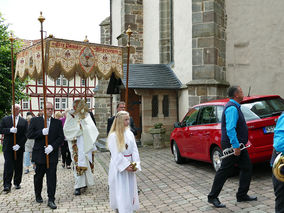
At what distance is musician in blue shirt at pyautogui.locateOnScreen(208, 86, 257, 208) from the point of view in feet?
15.9

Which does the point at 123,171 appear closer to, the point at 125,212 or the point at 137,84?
the point at 125,212

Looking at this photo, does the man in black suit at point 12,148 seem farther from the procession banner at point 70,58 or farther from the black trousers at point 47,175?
the black trousers at point 47,175

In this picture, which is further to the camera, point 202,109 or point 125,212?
point 202,109

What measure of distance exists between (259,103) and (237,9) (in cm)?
637

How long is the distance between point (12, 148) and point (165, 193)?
3.52 metres

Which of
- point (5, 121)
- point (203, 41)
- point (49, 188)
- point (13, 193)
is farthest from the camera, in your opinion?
point (203, 41)

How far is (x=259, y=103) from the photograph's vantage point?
6.72m

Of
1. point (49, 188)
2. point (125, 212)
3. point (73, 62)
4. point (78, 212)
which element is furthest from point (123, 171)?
point (73, 62)

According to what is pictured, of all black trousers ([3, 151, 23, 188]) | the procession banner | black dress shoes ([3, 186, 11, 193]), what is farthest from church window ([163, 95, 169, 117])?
black dress shoes ([3, 186, 11, 193])

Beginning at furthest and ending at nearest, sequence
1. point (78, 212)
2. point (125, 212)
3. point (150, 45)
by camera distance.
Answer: point (150, 45) < point (78, 212) < point (125, 212)

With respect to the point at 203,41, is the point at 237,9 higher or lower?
higher

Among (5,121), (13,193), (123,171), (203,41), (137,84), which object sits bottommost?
(13,193)

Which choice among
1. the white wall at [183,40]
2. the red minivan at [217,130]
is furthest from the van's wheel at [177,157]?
the white wall at [183,40]

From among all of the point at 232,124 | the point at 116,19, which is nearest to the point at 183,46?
the point at 116,19
